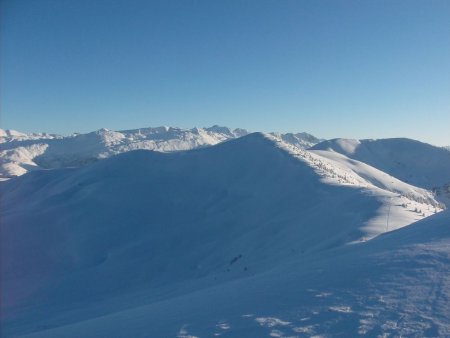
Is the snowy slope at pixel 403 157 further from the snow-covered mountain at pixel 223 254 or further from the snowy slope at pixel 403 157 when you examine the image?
the snow-covered mountain at pixel 223 254

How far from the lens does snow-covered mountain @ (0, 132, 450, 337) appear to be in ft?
20.4

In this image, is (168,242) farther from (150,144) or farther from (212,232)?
(150,144)

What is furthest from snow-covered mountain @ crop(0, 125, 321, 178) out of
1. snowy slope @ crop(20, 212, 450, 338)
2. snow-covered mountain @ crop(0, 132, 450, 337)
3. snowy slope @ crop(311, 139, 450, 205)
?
snowy slope @ crop(20, 212, 450, 338)

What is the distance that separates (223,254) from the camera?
1775cm

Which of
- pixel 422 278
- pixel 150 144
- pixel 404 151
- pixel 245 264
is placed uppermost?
pixel 150 144

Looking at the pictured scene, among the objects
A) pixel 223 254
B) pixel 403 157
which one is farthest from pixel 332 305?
pixel 403 157

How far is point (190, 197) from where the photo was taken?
25.9 m

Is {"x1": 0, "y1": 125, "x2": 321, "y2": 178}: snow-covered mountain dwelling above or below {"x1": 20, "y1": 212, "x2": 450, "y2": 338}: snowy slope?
above

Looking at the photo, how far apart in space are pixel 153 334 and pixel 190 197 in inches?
772

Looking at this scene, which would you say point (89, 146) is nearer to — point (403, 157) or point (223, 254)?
point (403, 157)

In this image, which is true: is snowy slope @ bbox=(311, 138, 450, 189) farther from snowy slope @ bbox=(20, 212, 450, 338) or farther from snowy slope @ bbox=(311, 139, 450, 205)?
snowy slope @ bbox=(20, 212, 450, 338)

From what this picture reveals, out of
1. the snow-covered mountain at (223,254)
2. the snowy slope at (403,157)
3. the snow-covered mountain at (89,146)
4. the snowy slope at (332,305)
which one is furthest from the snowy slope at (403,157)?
the snowy slope at (332,305)

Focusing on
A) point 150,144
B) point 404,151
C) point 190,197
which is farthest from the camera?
point 150,144

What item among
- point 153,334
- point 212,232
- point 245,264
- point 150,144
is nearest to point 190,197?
point 212,232
